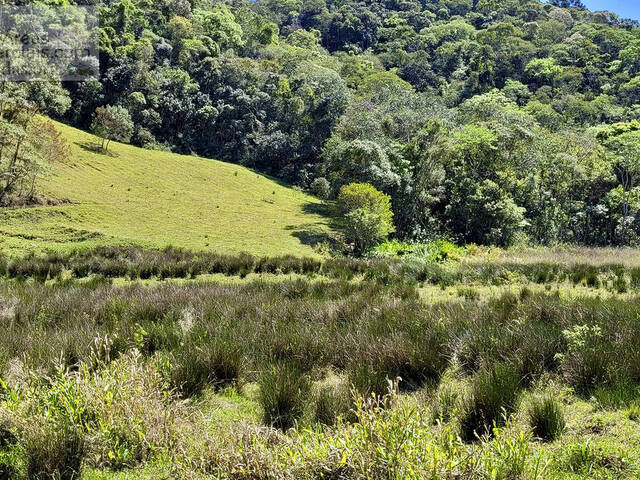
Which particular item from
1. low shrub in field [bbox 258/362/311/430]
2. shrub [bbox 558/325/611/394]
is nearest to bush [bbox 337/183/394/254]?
shrub [bbox 558/325/611/394]

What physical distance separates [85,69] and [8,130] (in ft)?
98.2

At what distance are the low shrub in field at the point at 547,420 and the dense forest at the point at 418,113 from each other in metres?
23.4

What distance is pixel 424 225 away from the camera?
1109 inches

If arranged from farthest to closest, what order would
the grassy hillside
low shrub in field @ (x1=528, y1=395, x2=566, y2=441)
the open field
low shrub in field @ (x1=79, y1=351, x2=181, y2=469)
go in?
the grassy hillside → low shrub in field @ (x1=528, y1=395, x2=566, y2=441) → low shrub in field @ (x1=79, y1=351, x2=181, y2=469) → the open field

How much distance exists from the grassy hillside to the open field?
13387 millimetres

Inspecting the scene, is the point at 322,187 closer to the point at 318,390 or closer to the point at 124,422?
the point at 318,390

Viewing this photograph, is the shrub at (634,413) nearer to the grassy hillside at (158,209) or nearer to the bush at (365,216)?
the grassy hillside at (158,209)

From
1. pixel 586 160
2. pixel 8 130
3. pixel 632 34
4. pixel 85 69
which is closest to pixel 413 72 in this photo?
pixel 632 34

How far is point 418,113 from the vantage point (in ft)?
100

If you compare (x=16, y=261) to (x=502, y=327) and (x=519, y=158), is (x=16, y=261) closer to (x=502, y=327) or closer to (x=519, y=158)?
(x=502, y=327)

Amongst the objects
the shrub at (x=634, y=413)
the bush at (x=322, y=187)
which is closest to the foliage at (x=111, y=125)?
the bush at (x=322, y=187)

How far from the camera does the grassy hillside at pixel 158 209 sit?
63.1ft

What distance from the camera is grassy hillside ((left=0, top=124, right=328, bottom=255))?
757 inches

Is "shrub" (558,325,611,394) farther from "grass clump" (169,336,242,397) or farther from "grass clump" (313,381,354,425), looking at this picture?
"grass clump" (169,336,242,397)
